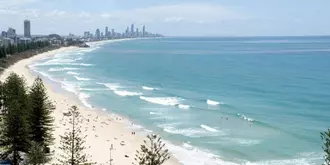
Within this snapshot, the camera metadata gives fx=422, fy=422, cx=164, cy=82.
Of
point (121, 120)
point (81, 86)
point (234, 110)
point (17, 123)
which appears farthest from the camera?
point (81, 86)

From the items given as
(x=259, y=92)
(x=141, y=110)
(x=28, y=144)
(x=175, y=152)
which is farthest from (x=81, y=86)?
(x=28, y=144)

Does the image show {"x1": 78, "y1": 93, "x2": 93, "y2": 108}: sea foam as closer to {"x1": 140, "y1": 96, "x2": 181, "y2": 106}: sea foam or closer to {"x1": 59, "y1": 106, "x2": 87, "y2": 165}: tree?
{"x1": 140, "y1": 96, "x2": 181, "y2": 106}: sea foam

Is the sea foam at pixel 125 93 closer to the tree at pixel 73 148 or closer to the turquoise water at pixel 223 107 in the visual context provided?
the turquoise water at pixel 223 107

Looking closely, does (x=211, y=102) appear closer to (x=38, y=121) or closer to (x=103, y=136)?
(x=103, y=136)

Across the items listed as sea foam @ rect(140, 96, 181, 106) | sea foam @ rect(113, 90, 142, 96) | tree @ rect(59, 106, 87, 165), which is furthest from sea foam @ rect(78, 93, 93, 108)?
tree @ rect(59, 106, 87, 165)

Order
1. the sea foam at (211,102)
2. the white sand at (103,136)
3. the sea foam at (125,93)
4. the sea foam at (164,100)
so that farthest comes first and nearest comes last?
1. the sea foam at (125,93)
2. the sea foam at (211,102)
3. the sea foam at (164,100)
4. the white sand at (103,136)

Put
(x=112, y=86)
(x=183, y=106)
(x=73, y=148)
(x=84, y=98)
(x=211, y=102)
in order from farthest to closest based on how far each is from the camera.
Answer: (x=112, y=86), (x=84, y=98), (x=211, y=102), (x=183, y=106), (x=73, y=148)

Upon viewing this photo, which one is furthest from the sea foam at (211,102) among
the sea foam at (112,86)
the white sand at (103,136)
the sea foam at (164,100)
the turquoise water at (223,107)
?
the sea foam at (112,86)

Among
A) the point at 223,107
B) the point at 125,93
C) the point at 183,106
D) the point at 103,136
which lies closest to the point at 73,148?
the point at 103,136

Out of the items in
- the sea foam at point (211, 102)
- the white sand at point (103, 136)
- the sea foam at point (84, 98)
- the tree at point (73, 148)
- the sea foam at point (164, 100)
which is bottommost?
the white sand at point (103, 136)

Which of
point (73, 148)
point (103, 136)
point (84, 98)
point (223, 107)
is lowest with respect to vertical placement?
point (103, 136)

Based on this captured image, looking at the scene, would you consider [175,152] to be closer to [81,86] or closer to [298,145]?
[298,145]
